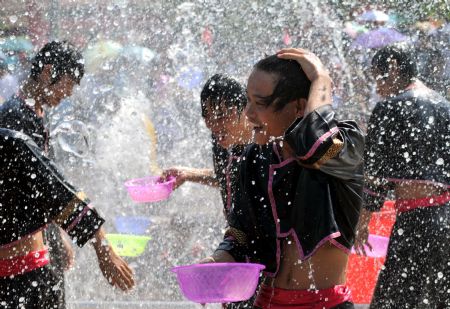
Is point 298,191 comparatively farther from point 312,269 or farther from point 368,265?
point 368,265

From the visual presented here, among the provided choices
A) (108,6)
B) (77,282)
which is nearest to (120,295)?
(77,282)

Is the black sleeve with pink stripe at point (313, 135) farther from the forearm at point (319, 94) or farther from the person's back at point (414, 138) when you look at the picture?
the person's back at point (414, 138)

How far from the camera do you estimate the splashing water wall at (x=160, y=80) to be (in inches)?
299

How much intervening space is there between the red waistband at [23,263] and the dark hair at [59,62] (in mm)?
1191

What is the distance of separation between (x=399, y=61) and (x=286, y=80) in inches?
90.9

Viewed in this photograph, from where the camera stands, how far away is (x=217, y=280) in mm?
2383

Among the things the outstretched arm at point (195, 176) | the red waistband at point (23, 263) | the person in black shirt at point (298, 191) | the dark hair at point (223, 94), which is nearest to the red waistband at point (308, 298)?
the person in black shirt at point (298, 191)

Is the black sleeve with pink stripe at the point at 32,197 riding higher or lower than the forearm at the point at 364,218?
higher

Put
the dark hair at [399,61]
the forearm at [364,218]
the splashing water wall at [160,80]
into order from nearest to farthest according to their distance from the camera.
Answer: the forearm at [364,218]
the dark hair at [399,61]
the splashing water wall at [160,80]

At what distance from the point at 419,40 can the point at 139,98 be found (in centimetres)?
317

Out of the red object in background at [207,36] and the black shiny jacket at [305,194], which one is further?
the red object in background at [207,36]

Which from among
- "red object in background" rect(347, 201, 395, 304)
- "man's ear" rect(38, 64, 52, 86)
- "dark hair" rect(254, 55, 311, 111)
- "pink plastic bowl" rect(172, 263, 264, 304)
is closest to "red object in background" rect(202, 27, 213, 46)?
"red object in background" rect(347, 201, 395, 304)

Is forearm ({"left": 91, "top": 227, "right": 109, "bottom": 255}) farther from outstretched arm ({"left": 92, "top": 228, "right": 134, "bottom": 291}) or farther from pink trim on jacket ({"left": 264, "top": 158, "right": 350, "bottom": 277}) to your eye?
pink trim on jacket ({"left": 264, "top": 158, "right": 350, "bottom": 277})

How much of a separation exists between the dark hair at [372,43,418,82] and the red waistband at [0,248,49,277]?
2.25 meters
